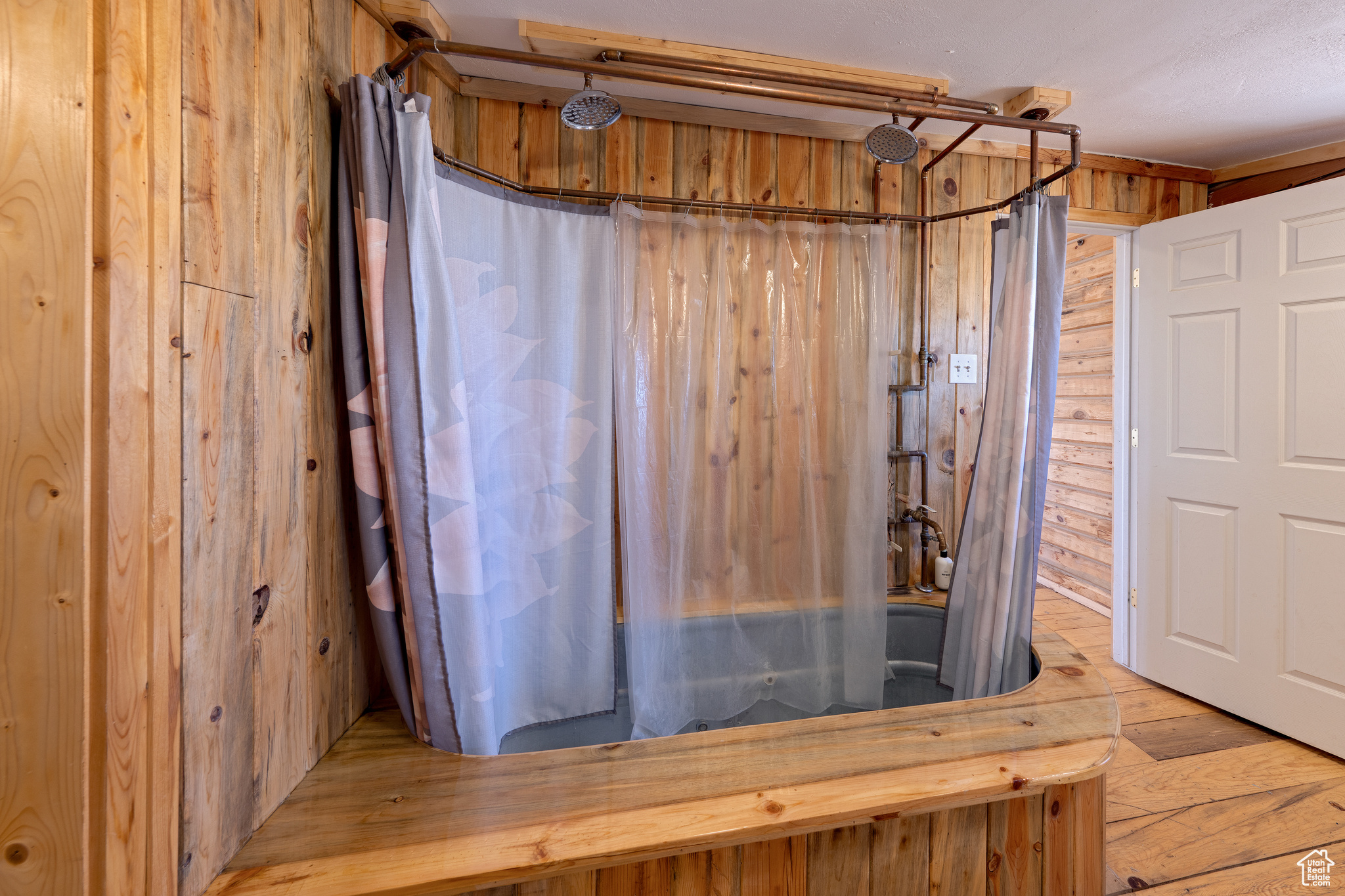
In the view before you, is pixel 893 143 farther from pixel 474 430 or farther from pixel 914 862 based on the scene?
pixel 914 862

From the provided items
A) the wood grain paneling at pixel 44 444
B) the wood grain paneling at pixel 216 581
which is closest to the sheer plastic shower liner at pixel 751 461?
the wood grain paneling at pixel 216 581

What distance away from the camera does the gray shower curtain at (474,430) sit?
101 centimetres

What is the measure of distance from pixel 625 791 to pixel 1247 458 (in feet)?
7.82

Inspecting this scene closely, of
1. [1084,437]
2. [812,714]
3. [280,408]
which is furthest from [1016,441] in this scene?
[1084,437]

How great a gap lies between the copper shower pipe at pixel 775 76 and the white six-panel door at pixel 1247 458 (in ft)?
4.02

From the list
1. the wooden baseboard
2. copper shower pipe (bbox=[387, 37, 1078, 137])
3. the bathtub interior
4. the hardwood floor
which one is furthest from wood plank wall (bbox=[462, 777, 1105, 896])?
the wooden baseboard

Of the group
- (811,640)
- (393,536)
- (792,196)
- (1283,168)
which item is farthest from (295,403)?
(1283,168)

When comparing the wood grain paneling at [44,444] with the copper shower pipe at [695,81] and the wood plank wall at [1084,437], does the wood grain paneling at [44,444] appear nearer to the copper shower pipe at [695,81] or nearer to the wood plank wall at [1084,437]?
the copper shower pipe at [695,81]

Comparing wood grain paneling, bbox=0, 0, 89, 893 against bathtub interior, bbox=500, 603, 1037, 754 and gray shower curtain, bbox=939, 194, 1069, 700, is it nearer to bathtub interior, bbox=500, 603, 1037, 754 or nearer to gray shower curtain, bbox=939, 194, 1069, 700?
bathtub interior, bbox=500, 603, 1037, 754

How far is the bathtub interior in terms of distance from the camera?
144 cm

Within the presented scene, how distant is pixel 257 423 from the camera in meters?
0.84

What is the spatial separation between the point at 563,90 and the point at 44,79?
128 cm

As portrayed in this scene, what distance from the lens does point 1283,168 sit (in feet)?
6.72

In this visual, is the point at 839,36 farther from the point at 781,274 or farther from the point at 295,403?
the point at 295,403
